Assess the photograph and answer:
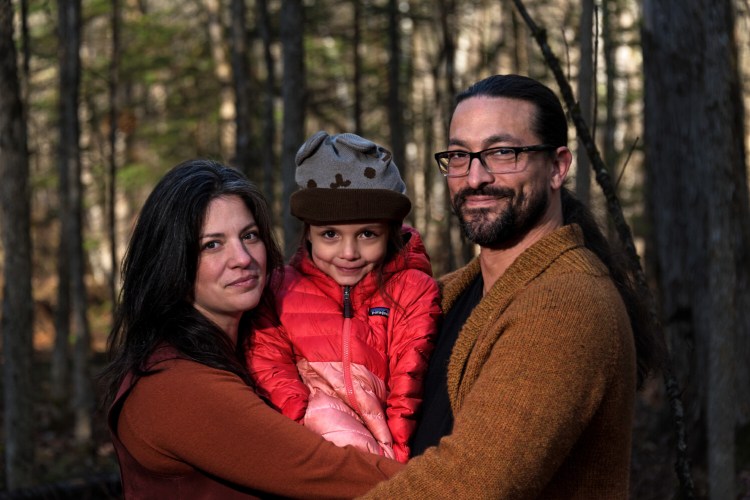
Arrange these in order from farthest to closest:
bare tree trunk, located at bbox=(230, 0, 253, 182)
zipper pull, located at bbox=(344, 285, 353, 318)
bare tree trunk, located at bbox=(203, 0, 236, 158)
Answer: bare tree trunk, located at bbox=(203, 0, 236, 158) → bare tree trunk, located at bbox=(230, 0, 253, 182) → zipper pull, located at bbox=(344, 285, 353, 318)

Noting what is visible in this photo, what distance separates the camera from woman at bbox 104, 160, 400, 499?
2.81 m

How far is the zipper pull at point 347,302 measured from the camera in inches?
139

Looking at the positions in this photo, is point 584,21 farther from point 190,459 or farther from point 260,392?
point 190,459

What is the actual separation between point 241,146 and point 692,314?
726 cm

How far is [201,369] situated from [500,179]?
1.17 m

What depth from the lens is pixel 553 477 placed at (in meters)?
2.74

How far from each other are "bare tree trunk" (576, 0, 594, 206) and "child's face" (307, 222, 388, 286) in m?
1.72

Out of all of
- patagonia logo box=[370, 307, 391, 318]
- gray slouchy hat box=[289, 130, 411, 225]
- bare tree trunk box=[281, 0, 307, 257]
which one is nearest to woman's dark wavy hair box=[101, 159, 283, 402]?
gray slouchy hat box=[289, 130, 411, 225]

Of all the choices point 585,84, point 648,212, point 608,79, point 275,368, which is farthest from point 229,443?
point 648,212

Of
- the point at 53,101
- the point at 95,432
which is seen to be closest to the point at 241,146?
the point at 95,432

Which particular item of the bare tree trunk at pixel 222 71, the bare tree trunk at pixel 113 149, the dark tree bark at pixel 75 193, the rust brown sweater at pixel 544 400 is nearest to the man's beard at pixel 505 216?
the rust brown sweater at pixel 544 400

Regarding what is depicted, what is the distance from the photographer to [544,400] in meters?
2.53

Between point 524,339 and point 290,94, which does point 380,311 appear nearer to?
point 524,339

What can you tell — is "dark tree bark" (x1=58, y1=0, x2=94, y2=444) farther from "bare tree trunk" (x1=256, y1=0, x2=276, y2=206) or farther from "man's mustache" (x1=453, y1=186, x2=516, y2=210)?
"man's mustache" (x1=453, y1=186, x2=516, y2=210)
